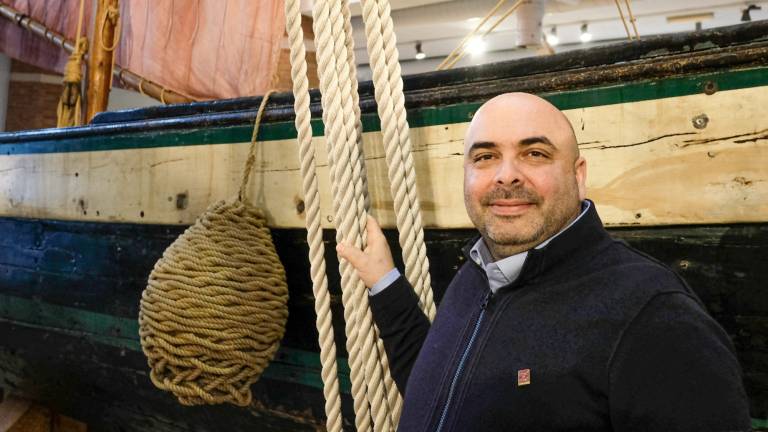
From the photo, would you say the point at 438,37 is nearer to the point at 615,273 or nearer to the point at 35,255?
the point at 35,255

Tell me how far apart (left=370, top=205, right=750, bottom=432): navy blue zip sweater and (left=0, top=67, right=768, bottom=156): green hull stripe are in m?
0.41

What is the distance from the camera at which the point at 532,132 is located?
901 mm

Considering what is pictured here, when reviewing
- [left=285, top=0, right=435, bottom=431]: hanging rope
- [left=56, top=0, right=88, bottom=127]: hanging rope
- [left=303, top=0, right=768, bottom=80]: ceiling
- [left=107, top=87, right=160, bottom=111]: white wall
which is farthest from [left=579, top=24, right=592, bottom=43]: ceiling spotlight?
[left=285, top=0, right=435, bottom=431]: hanging rope

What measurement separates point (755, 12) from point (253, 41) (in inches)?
264

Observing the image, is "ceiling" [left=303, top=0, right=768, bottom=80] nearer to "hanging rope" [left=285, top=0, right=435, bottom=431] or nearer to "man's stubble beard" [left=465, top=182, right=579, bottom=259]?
"hanging rope" [left=285, top=0, right=435, bottom=431]

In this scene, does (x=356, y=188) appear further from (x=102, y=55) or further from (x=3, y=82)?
(x=3, y=82)

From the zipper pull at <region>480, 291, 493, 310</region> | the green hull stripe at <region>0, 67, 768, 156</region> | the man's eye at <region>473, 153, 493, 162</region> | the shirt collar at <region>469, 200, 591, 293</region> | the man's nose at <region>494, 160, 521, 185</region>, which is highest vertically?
the green hull stripe at <region>0, 67, 768, 156</region>

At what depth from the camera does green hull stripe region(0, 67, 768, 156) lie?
3.62 feet

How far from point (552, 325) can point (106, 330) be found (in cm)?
168

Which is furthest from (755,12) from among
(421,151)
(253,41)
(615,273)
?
(615,273)

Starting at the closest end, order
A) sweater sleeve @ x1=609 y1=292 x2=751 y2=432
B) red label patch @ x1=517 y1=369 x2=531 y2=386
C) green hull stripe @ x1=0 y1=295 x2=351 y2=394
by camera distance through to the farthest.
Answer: sweater sleeve @ x1=609 y1=292 x2=751 y2=432
red label patch @ x1=517 y1=369 x2=531 y2=386
green hull stripe @ x1=0 y1=295 x2=351 y2=394

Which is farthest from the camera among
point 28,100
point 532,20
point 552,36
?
point 552,36

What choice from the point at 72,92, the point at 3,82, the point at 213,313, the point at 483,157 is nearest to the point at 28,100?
the point at 3,82

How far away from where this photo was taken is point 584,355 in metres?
0.75
